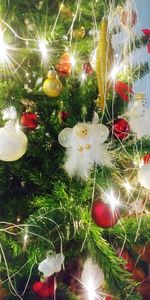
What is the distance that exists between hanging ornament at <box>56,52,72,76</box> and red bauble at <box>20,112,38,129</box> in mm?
99

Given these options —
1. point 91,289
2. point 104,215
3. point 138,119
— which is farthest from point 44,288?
point 138,119

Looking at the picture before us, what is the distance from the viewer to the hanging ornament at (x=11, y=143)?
490 millimetres

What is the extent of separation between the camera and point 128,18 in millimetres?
605

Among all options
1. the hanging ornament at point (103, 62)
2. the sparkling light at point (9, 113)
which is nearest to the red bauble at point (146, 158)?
the hanging ornament at point (103, 62)

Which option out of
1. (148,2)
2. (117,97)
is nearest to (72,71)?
(117,97)

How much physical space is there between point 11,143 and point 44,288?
0.25 metres

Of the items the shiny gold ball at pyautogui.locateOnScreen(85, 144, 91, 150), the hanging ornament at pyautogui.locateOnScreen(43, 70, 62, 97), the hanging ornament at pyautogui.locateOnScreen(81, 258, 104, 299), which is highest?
the hanging ornament at pyautogui.locateOnScreen(43, 70, 62, 97)

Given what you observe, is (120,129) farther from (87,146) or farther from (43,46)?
(43,46)

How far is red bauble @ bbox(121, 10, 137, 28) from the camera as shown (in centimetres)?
61

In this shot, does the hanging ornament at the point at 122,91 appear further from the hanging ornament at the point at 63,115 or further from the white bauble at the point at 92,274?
the white bauble at the point at 92,274

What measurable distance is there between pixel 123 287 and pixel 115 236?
4.1 inches

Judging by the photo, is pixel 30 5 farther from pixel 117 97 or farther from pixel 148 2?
pixel 148 2

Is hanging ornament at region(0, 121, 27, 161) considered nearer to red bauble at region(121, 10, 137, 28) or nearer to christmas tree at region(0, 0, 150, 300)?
christmas tree at region(0, 0, 150, 300)

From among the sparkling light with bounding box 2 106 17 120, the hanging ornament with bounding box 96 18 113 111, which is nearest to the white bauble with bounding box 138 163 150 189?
the hanging ornament with bounding box 96 18 113 111
